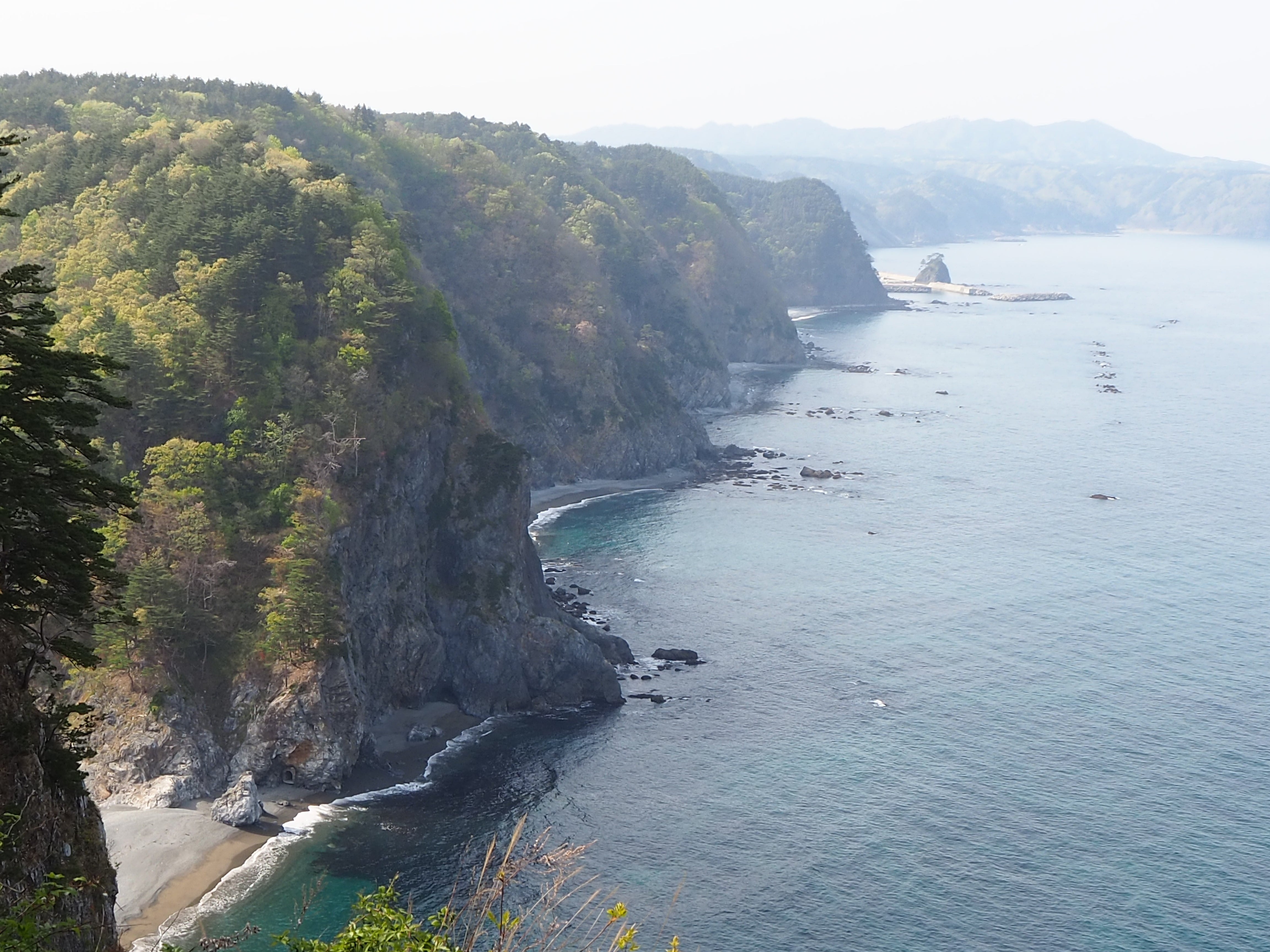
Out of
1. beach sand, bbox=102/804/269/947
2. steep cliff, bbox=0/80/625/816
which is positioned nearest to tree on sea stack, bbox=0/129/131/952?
beach sand, bbox=102/804/269/947

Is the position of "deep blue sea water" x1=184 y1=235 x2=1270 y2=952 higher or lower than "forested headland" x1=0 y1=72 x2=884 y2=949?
lower

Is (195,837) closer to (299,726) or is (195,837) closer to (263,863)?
(263,863)

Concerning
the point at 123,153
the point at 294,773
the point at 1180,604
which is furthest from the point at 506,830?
the point at 123,153

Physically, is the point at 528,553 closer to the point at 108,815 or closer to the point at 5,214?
the point at 108,815

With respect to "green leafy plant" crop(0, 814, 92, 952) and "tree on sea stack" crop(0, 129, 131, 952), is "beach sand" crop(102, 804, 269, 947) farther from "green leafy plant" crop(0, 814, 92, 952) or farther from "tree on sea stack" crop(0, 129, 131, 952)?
"green leafy plant" crop(0, 814, 92, 952)

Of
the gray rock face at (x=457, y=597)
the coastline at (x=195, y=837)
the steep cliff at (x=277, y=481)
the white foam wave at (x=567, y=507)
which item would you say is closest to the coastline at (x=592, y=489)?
the white foam wave at (x=567, y=507)
